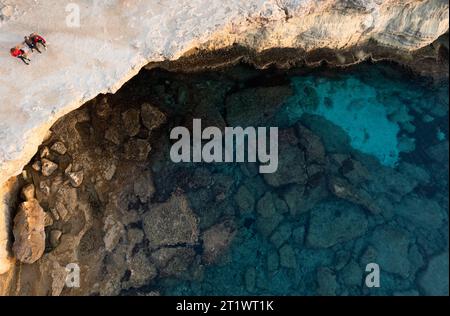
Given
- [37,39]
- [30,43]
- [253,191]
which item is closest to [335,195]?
[253,191]

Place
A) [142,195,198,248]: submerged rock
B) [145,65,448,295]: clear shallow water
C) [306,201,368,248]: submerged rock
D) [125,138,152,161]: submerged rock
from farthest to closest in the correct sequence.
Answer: [306,201,368,248]: submerged rock
[145,65,448,295]: clear shallow water
[142,195,198,248]: submerged rock
[125,138,152,161]: submerged rock

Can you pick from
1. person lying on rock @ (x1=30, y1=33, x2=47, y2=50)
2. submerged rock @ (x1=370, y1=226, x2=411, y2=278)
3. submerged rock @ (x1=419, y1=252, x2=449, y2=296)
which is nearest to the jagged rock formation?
person lying on rock @ (x1=30, y1=33, x2=47, y2=50)

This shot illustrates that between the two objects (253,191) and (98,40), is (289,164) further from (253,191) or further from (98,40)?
(98,40)

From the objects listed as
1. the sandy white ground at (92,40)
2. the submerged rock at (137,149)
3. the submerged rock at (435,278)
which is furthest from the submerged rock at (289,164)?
the submerged rock at (435,278)

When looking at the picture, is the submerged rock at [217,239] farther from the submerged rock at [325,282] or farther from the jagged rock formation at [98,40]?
the jagged rock formation at [98,40]

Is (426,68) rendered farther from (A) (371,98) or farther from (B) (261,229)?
(B) (261,229)

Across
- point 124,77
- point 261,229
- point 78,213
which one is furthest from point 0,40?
point 261,229

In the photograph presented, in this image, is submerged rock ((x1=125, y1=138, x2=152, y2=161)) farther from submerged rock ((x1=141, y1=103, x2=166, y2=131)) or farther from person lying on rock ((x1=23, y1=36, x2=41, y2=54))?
person lying on rock ((x1=23, y1=36, x2=41, y2=54))
